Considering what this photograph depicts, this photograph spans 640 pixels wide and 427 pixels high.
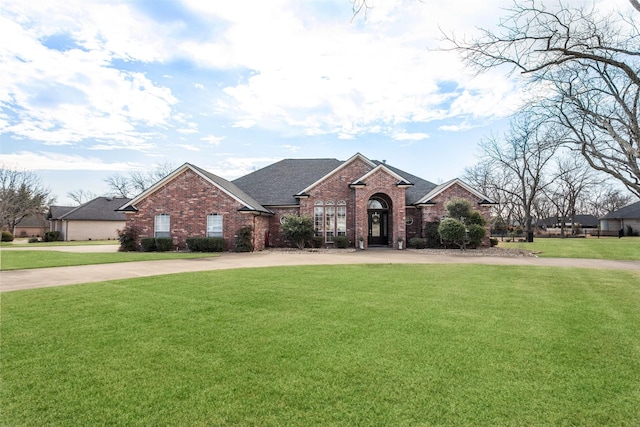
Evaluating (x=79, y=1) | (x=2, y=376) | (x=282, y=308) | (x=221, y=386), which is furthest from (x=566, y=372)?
(x=79, y=1)

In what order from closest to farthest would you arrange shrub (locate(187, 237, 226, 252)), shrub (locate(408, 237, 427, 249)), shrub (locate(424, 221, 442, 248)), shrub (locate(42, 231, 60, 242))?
shrub (locate(187, 237, 226, 252)), shrub (locate(408, 237, 427, 249)), shrub (locate(424, 221, 442, 248)), shrub (locate(42, 231, 60, 242))

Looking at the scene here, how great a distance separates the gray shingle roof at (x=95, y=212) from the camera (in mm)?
42031

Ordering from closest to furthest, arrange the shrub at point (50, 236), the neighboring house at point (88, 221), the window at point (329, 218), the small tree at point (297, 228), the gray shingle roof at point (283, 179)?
the small tree at point (297, 228), the window at point (329, 218), the gray shingle roof at point (283, 179), the shrub at point (50, 236), the neighboring house at point (88, 221)

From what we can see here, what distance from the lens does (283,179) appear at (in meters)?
Answer: 29.4

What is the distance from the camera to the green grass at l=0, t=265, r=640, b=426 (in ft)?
11.1

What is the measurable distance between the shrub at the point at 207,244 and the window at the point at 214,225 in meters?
0.85

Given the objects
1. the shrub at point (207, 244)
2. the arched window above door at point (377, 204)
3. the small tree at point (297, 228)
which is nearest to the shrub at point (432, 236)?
the arched window above door at point (377, 204)

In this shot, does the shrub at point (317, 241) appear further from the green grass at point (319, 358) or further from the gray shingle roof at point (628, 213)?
the gray shingle roof at point (628, 213)

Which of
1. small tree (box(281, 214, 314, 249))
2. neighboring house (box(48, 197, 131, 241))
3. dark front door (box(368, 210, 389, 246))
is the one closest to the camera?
small tree (box(281, 214, 314, 249))

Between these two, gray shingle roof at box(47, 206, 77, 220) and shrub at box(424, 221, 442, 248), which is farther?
gray shingle roof at box(47, 206, 77, 220)

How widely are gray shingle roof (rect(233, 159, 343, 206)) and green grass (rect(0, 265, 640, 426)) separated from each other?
18.7 meters

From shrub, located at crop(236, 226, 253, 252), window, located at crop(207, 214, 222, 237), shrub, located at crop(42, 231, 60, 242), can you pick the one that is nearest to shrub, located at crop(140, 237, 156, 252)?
window, located at crop(207, 214, 222, 237)

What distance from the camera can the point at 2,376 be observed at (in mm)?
4094

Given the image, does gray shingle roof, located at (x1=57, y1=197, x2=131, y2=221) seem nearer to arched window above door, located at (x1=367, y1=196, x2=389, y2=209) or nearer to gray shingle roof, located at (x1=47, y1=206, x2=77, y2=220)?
gray shingle roof, located at (x1=47, y1=206, x2=77, y2=220)
